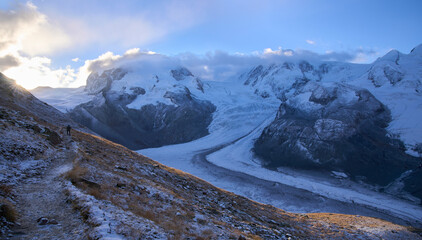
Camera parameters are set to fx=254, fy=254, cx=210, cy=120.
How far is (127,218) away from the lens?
11.0 meters

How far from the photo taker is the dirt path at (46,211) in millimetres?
9219

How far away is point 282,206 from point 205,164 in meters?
49.1

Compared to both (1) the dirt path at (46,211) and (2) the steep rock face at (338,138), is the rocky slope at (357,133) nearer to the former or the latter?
(2) the steep rock face at (338,138)

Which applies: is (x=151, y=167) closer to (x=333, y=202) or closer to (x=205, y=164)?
(x=333, y=202)

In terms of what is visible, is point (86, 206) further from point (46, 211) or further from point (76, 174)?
point (76, 174)

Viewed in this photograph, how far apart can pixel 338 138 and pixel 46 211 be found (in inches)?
4647

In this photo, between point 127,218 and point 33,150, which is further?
point 33,150

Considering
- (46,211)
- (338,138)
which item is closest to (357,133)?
(338,138)

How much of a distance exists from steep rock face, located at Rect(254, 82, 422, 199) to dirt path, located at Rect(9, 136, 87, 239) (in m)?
99.3

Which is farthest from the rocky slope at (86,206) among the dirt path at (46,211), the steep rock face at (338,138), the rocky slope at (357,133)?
the steep rock face at (338,138)

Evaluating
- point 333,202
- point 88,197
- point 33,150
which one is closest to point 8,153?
point 33,150

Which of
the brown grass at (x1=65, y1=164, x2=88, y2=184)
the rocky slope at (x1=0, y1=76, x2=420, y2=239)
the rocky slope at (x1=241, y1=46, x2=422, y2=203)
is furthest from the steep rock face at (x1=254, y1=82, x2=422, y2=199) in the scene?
the brown grass at (x1=65, y1=164, x2=88, y2=184)

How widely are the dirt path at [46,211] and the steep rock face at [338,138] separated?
326 ft

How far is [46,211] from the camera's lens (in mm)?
11445
